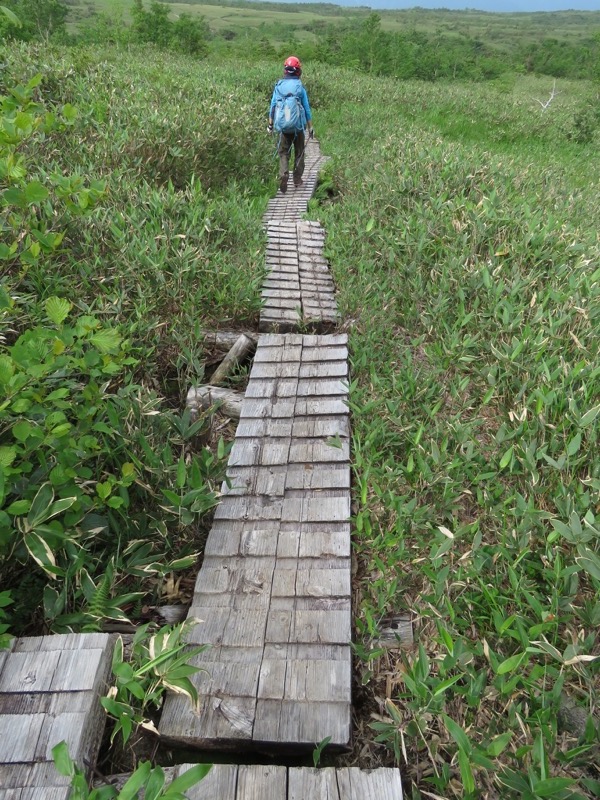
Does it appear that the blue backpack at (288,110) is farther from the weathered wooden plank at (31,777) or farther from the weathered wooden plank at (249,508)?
the weathered wooden plank at (31,777)

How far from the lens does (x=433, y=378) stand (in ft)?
12.5

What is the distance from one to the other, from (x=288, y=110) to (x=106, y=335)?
741 cm

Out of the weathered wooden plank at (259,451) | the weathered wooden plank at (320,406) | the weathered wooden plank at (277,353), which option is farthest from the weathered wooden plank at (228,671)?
the weathered wooden plank at (277,353)

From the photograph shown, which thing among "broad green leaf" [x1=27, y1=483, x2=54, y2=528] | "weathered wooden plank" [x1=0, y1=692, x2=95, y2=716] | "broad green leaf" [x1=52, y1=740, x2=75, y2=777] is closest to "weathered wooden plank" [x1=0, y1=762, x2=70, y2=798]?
"weathered wooden plank" [x1=0, y1=692, x2=95, y2=716]

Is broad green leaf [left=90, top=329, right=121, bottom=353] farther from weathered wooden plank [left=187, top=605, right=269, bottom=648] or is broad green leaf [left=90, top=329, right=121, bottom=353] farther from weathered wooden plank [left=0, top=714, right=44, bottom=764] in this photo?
weathered wooden plank [left=0, top=714, right=44, bottom=764]

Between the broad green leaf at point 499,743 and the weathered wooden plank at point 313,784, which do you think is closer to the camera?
the broad green leaf at point 499,743

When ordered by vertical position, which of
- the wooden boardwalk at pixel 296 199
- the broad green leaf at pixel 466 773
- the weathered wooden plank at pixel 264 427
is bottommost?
the weathered wooden plank at pixel 264 427

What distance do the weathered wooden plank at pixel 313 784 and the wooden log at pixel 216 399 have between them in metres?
2.32

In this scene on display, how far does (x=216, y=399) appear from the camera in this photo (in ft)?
12.5

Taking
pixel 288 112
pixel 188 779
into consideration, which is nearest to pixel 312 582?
pixel 188 779

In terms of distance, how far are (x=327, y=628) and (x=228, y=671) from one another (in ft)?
1.53

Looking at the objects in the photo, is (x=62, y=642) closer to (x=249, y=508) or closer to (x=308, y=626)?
(x=308, y=626)

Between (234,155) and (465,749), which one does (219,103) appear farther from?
(465,749)

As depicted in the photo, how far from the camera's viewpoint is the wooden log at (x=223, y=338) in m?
4.45
